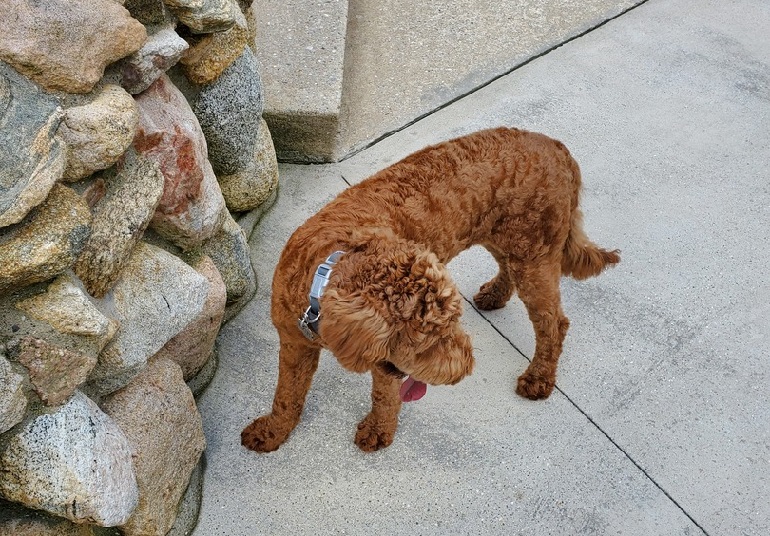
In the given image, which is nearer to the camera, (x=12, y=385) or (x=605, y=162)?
(x=12, y=385)

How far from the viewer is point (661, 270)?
143 inches

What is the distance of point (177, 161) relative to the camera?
2438 millimetres

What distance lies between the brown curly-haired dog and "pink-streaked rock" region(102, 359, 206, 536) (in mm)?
323

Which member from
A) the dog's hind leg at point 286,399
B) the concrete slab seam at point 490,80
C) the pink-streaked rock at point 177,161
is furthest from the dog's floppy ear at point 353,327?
the concrete slab seam at point 490,80

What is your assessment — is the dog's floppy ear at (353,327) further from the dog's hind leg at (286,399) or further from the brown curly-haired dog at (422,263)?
the dog's hind leg at (286,399)

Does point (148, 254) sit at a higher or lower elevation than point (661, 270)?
higher

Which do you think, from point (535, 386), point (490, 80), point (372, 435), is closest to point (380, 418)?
point (372, 435)

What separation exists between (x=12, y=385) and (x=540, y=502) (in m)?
1.88

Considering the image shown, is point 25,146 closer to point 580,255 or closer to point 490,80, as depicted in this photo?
point 580,255

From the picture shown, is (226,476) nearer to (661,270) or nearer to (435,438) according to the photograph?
(435,438)

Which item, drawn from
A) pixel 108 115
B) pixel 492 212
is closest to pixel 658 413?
pixel 492 212

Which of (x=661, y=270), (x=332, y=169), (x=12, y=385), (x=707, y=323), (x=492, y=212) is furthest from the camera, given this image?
(x=332, y=169)

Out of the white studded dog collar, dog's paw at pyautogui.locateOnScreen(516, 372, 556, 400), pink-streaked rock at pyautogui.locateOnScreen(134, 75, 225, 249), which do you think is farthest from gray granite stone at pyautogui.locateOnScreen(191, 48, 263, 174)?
dog's paw at pyautogui.locateOnScreen(516, 372, 556, 400)

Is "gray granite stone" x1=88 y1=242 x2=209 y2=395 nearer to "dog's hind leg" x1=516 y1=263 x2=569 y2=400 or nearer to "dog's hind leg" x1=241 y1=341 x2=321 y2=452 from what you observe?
"dog's hind leg" x1=241 y1=341 x2=321 y2=452
